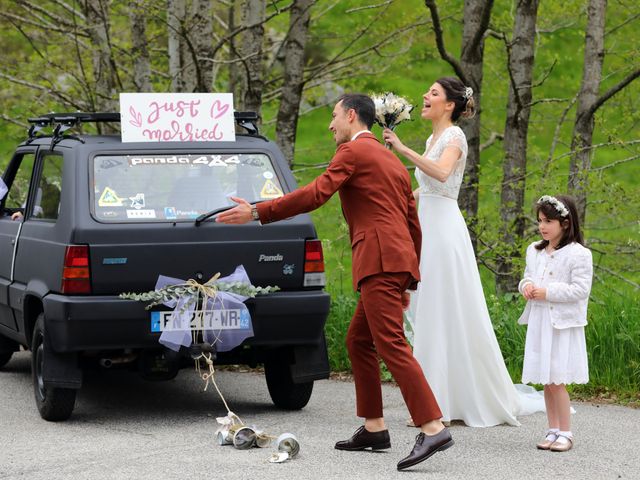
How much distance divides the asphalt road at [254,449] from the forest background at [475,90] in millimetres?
1434

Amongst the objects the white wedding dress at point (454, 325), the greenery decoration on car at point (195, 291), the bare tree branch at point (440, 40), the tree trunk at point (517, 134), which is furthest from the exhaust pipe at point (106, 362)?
the tree trunk at point (517, 134)

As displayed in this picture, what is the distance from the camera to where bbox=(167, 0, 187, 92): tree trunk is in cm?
1250

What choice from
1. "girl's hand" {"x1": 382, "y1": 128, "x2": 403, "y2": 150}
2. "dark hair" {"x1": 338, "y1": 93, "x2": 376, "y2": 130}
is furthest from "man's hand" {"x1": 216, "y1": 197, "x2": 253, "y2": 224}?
"girl's hand" {"x1": 382, "y1": 128, "x2": 403, "y2": 150}

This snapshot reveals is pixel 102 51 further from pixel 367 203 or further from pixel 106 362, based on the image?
pixel 367 203

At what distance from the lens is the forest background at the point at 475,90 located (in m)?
10.2

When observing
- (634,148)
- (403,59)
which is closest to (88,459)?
(634,148)

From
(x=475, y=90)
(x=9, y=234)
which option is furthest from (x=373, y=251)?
(x=475, y=90)

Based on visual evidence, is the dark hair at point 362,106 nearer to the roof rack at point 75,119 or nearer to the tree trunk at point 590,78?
the roof rack at point 75,119

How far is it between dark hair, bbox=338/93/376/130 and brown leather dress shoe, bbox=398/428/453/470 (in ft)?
5.70

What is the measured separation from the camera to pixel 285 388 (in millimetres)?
7941

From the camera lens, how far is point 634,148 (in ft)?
42.7

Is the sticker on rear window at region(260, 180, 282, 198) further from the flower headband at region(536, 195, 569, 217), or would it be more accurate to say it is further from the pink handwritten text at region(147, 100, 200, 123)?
the flower headband at region(536, 195, 569, 217)

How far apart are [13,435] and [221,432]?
1359 mm

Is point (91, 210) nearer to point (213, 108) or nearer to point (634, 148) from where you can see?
point (213, 108)
